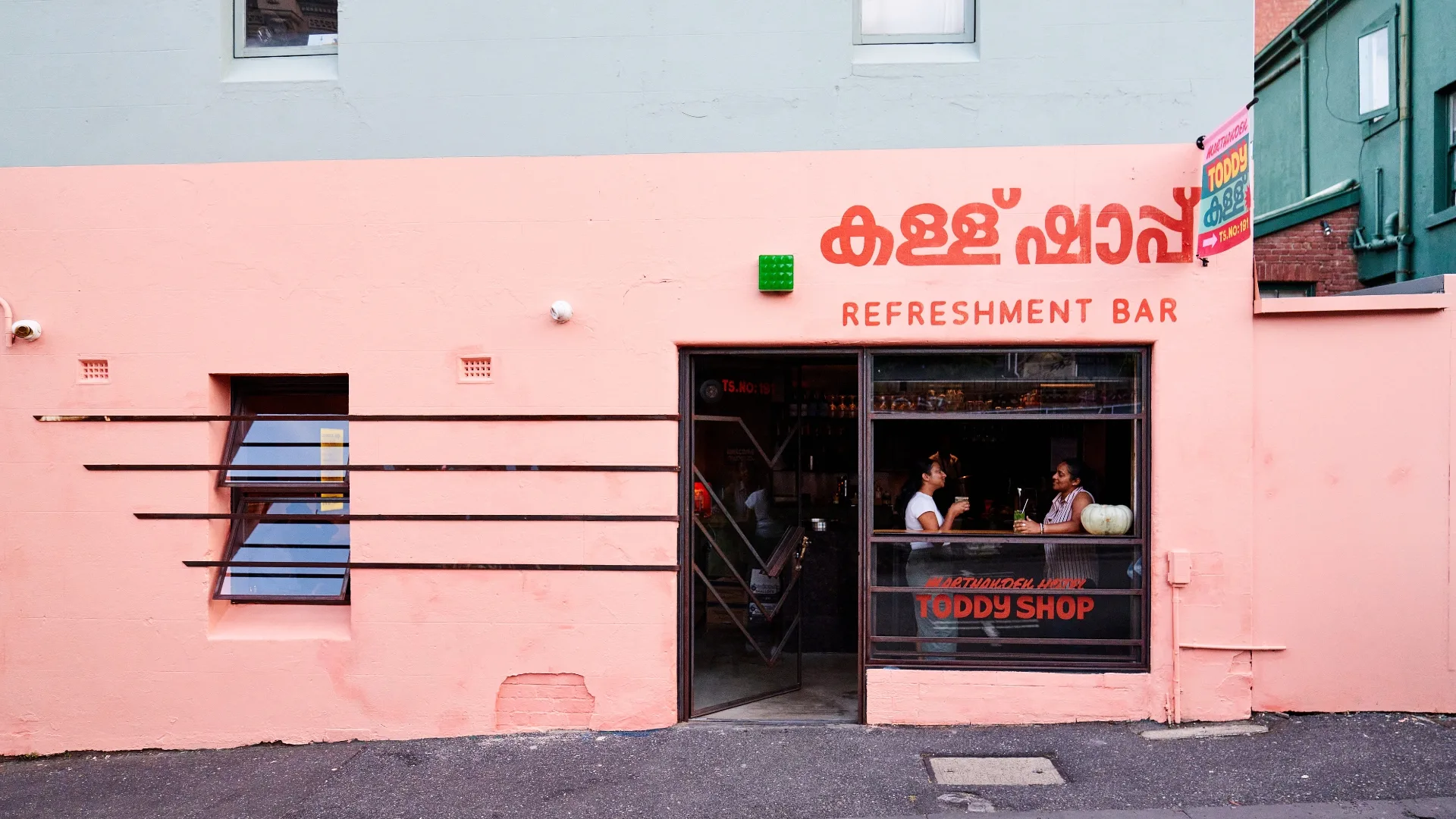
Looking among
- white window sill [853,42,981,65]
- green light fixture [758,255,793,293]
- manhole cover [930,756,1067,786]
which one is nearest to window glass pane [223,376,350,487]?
green light fixture [758,255,793,293]

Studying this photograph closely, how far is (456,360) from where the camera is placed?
19.6ft

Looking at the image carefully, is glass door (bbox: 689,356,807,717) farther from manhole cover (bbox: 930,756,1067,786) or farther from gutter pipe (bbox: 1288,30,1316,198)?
gutter pipe (bbox: 1288,30,1316,198)

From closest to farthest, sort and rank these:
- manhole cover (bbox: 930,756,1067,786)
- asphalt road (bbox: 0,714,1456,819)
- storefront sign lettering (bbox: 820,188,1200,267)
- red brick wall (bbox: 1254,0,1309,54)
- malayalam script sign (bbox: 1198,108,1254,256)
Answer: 1. asphalt road (bbox: 0,714,1456,819)
2. manhole cover (bbox: 930,756,1067,786)
3. malayalam script sign (bbox: 1198,108,1254,256)
4. storefront sign lettering (bbox: 820,188,1200,267)
5. red brick wall (bbox: 1254,0,1309,54)

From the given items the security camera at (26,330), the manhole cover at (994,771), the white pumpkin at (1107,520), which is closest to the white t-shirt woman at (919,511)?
the white pumpkin at (1107,520)

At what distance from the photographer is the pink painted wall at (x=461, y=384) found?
5789 mm

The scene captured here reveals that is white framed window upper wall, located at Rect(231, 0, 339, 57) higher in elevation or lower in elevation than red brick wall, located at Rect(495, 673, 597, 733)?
higher

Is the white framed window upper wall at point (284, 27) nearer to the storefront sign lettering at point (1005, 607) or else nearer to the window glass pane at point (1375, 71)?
the storefront sign lettering at point (1005, 607)

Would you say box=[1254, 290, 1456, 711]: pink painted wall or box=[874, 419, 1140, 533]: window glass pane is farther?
box=[874, 419, 1140, 533]: window glass pane

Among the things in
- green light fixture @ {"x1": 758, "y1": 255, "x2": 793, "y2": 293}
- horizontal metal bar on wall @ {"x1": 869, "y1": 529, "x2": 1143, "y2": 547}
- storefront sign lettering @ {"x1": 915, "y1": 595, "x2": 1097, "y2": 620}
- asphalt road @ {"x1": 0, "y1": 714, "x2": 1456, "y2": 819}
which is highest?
green light fixture @ {"x1": 758, "y1": 255, "x2": 793, "y2": 293}

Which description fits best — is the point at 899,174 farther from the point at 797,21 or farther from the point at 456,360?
the point at 456,360

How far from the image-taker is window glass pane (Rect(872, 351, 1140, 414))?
5.87 m

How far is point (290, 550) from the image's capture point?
6.28m

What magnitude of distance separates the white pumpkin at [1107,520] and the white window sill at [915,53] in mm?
3180

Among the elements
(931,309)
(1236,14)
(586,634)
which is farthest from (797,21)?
(586,634)
